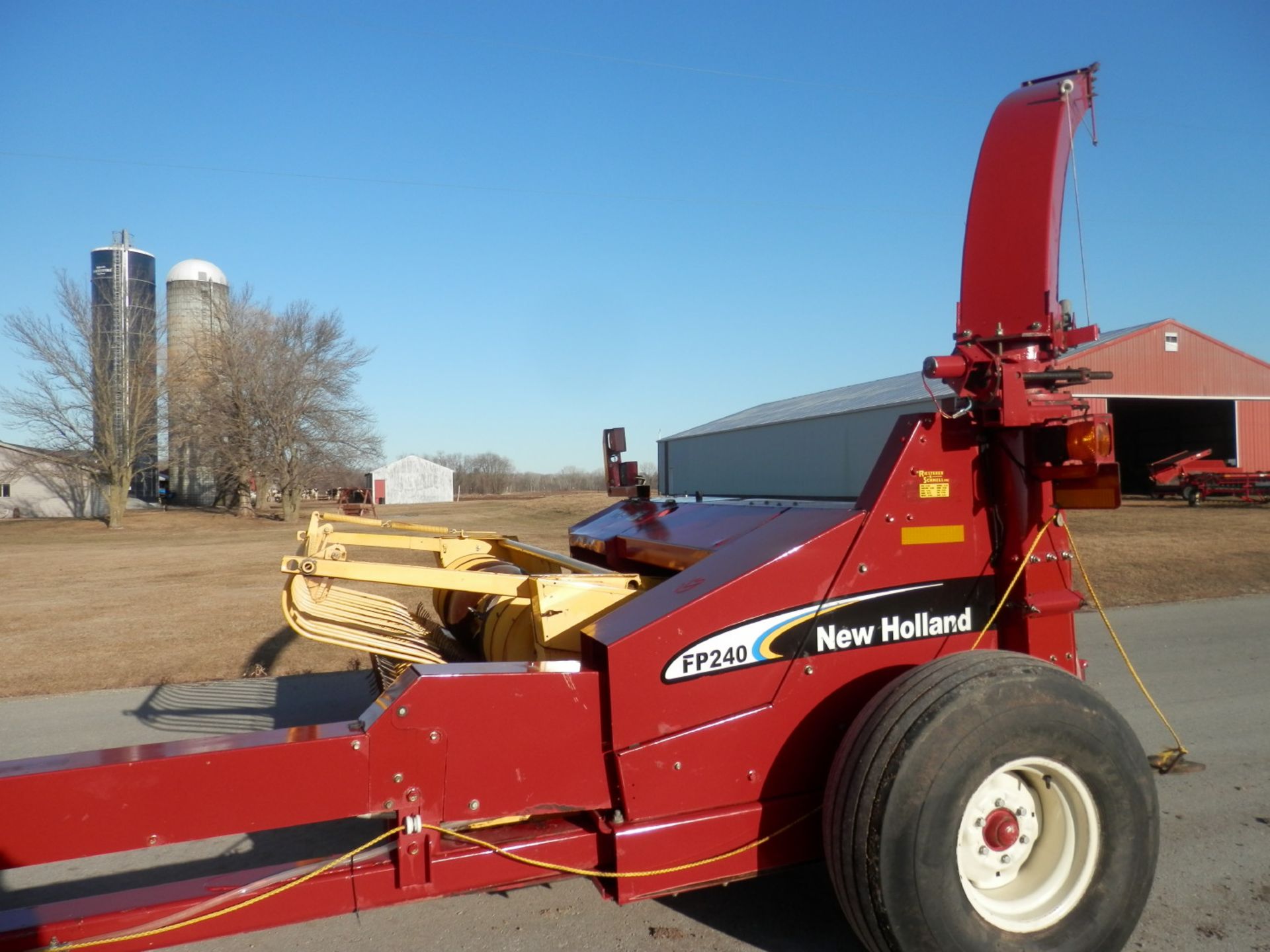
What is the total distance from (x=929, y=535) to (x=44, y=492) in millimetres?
52201

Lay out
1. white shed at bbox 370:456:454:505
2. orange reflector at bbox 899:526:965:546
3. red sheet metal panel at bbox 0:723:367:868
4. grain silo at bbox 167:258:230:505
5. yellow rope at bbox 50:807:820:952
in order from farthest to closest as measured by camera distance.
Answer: white shed at bbox 370:456:454:505, grain silo at bbox 167:258:230:505, orange reflector at bbox 899:526:965:546, yellow rope at bbox 50:807:820:952, red sheet metal panel at bbox 0:723:367:868

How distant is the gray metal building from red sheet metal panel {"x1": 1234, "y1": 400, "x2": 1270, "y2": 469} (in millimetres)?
26686

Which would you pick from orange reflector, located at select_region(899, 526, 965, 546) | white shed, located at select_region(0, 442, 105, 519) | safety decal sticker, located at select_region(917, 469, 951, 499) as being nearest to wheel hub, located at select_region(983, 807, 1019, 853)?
orange reflector, located at select_region(899, 526, 965, 546)

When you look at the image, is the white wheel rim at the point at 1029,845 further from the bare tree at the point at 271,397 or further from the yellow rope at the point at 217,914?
the bare tree at the point at 271,397

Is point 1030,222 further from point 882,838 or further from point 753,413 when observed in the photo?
point 753,413

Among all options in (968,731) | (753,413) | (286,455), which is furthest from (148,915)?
(286,455)

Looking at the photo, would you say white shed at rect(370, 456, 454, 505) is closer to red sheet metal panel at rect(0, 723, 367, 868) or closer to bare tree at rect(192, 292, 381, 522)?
bare tree at rect(192, 292, 381, 522)

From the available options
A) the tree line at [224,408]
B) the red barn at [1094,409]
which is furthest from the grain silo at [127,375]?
the red barn at [1094,409]

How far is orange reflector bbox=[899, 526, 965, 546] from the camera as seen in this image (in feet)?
10.2

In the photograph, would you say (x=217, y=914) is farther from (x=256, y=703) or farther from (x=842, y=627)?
(x=256, y=703)

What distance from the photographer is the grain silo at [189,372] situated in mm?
38281

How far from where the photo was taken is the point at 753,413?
848cm

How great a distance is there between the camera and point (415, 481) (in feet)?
212

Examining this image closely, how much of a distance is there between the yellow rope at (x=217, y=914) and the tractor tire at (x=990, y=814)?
1338 mm
